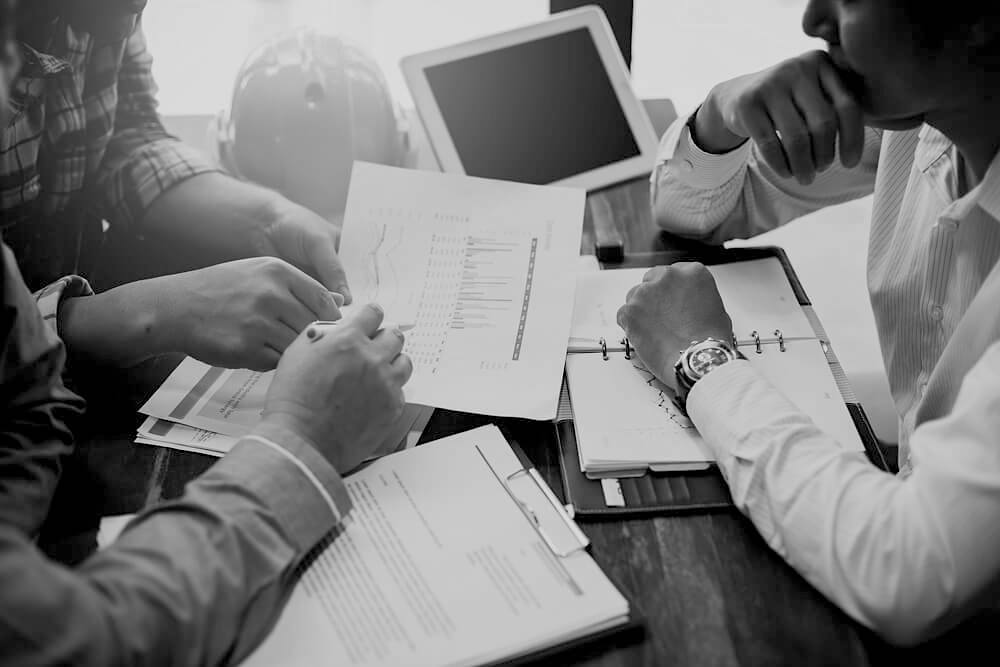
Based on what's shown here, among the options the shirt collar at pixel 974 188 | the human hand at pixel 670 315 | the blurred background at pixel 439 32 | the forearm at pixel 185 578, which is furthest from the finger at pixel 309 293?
the blurred background at pixel 439 32

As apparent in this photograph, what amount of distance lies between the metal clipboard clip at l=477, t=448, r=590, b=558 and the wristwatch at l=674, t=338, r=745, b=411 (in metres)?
0.18

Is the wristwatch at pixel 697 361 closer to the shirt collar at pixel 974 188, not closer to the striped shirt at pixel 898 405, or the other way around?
the striped shirt at pixel 898 405

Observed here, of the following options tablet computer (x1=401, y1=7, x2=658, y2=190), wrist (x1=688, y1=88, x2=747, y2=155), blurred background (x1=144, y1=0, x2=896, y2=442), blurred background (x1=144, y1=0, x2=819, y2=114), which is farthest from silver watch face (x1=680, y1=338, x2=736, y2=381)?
blurred background (x1=144, y1=0, x2=819, y2=114)

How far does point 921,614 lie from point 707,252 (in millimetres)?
585

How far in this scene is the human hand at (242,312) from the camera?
912 millimetres

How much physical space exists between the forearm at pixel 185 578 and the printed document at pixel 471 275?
0.72 feet

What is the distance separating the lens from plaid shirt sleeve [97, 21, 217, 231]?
1230 mm

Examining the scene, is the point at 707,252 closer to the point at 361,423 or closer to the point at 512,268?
the point at 512,268

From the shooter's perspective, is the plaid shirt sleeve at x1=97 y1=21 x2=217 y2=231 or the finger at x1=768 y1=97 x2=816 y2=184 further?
the plaid shirt sleeve at x1=97 y1=21 x2=217 y2=231

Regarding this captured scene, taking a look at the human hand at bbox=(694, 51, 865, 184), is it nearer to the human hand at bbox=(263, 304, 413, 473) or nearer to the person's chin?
the person's chin

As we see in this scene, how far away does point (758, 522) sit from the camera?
0.76 m

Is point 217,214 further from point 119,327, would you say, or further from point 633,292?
point 633,292

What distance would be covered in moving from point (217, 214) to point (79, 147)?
21 centimetres

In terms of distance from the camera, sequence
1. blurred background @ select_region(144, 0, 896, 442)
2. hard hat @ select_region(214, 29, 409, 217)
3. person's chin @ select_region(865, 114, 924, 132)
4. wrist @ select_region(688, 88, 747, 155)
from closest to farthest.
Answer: person's chin @ select_region(865, 114, 924, 132) < wrist @ select_region(688, 88, 747, 155) < hard hat @ select_region(214, 29, 409, 217) < blurred background @ select_region(144, 0, 896, 442)
